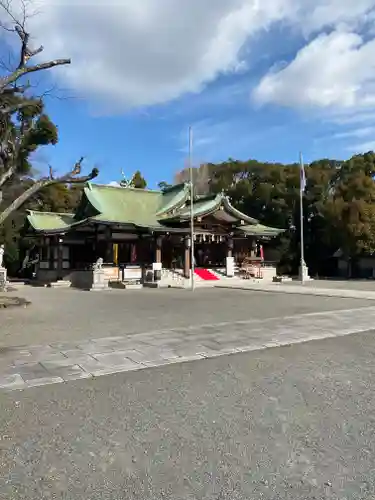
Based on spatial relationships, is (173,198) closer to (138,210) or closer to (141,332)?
(138,210)

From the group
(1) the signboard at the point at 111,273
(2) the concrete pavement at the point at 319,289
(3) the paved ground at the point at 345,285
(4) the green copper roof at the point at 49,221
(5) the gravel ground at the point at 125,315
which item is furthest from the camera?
(4) the green copper roof at the point at 49,221

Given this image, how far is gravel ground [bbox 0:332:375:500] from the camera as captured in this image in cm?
283

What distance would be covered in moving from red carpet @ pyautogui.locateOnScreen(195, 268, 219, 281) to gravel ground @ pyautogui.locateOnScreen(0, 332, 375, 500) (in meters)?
21.4

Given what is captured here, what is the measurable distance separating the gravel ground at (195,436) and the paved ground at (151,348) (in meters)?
0.55

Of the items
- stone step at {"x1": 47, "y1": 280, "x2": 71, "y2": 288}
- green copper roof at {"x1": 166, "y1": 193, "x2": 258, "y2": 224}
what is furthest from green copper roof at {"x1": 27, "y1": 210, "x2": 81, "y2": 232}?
green copper roof at {"x1": 166, "y1": 193, "x2": 258, "y2": 224}

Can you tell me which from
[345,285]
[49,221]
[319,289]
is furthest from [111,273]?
[345,285]

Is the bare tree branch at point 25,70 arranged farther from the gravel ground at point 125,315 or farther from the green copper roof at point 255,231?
Answer: the green copper roof at point 255,231

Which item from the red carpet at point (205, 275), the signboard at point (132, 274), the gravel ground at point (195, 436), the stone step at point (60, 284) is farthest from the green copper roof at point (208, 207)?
the gravel ground at point (195, 436)

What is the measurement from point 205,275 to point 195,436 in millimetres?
23936

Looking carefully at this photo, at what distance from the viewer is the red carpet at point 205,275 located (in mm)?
27219

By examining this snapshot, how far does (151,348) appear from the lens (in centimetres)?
716

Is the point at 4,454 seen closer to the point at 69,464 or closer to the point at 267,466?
the point at 69,464

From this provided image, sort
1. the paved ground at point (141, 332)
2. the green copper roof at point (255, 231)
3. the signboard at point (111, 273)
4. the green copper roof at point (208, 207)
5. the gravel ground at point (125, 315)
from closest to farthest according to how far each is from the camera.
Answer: the paved ground at point (141, 332) < the gravel ground at point (125, 315) < the signboard at point (111, 273) < the green copper roof at point (208, 207) < the green copper roof at point (255, 231)

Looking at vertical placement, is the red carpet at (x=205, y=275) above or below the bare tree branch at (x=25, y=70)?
below
